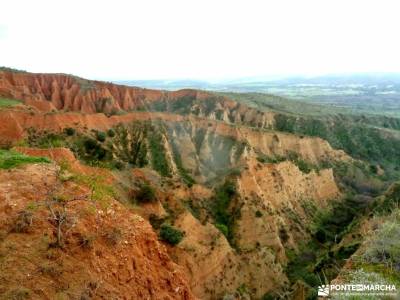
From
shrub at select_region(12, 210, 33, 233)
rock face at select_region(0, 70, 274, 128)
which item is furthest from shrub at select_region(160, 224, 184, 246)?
rock face at select_region(0, 70, 274, 128)

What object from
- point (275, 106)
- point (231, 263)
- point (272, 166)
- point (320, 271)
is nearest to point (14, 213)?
point (231, 263)

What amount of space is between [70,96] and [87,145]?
3844 cm

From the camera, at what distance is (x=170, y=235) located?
93.0 feet

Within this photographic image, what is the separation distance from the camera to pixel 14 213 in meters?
14.2

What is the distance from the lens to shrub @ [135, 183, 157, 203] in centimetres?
3309

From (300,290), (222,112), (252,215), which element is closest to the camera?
(300,290)

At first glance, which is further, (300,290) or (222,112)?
(222,112)

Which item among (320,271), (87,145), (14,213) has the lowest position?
(320,271)

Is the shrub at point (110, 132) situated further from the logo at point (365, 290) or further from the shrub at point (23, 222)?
the logo at point (365, 290)

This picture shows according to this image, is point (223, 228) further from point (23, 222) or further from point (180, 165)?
point (23, 222)

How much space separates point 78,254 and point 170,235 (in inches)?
579

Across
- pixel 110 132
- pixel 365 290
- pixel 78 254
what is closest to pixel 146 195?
pixel 78 254

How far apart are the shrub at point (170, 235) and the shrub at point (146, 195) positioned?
4.92 m

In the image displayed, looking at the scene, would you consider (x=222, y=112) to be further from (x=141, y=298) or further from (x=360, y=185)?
(x=141, y=298)
